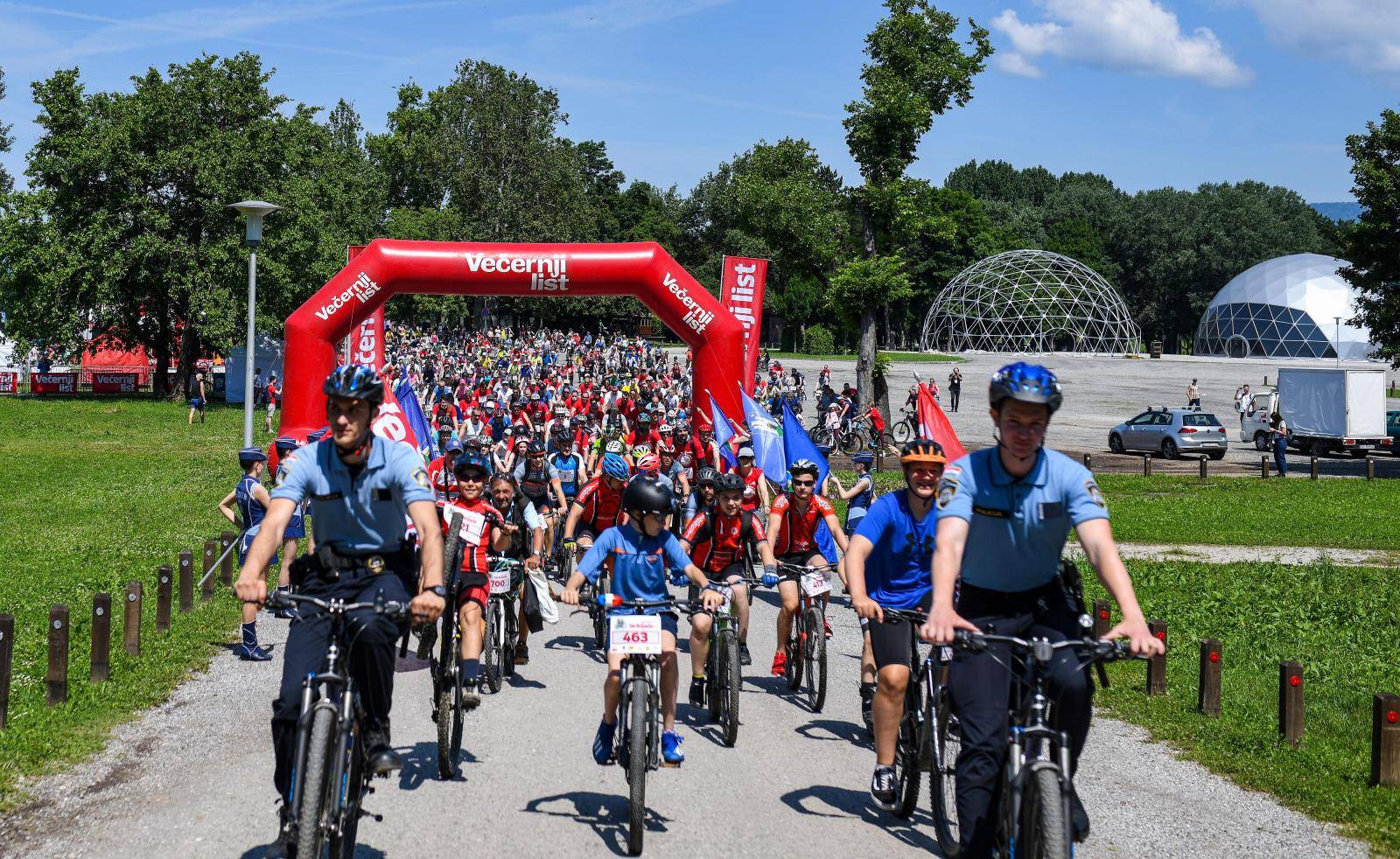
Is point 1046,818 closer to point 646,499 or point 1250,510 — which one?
point 646,499

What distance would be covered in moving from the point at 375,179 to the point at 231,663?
67.2 meters

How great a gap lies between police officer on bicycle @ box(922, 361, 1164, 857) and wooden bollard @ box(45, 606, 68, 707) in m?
6.89

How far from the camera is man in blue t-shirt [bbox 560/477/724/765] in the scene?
723cm

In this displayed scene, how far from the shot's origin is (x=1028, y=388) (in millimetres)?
4695

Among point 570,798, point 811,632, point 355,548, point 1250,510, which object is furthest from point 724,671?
point 1250,510

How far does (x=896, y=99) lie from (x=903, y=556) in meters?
30.0

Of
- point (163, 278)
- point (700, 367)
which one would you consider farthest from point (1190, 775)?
point (163, 278)

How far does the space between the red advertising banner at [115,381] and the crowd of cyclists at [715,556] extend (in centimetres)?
5227

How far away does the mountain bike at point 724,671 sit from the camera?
8422 mm

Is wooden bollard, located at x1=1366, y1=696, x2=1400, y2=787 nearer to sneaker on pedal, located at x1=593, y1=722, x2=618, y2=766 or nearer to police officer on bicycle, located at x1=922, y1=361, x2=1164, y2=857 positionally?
police officer on bicycle, located at x1=922, y1=361, x2=1164, y2=857

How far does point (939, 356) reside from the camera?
92.8 metres

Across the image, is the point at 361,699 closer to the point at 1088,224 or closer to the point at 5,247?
the point at 5,247

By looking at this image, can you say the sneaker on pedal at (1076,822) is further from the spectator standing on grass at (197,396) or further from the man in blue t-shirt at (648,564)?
the spectator standing on grass at (197,396)

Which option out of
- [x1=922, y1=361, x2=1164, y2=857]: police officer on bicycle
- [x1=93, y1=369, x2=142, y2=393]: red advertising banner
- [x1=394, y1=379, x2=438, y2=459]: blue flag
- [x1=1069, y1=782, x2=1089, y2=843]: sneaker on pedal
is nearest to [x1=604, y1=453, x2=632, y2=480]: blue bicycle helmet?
[x1=394, y1=379, x2=438, y2=459]: blue flag
